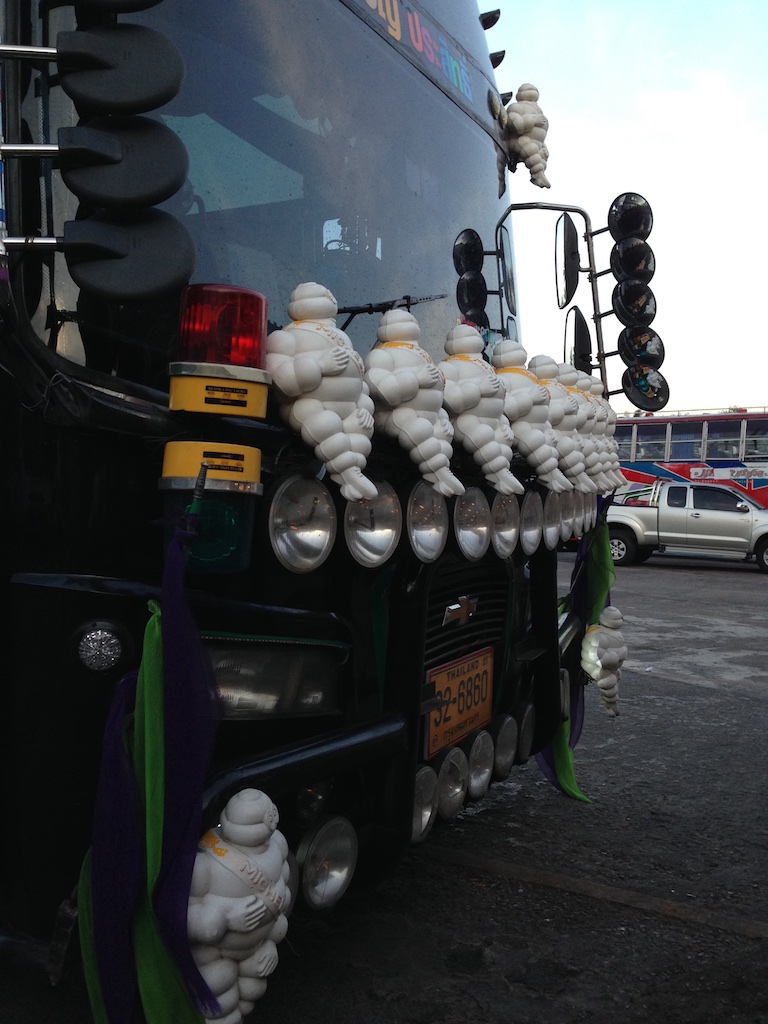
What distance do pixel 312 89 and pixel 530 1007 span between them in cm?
259

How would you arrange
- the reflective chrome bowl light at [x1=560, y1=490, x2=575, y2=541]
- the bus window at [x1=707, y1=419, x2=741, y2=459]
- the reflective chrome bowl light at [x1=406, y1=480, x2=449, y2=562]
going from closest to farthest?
the reflective chrome bowl light at [x1=406, y1=480, x2=449, y2=562] < the reflective chrome bowl light at [x1=560, y1=490, x2=575, y2=541] < the bus window at [x1=707, y1=419, x2=741, y2=459]

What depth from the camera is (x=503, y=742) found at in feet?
10.7

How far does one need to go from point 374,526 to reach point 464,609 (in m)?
0.73

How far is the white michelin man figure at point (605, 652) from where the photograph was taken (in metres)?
4.11

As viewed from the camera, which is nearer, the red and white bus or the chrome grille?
the chrome grille

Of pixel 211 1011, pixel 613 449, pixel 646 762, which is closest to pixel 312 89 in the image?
pixel 613 449

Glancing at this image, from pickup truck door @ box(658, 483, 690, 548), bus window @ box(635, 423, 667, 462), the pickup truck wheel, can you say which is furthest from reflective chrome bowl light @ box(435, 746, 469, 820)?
bus window @ box(635, 423, 667, 462)

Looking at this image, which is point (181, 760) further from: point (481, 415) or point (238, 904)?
point (481, 415)

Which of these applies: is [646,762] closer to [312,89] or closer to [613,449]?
[613,449]

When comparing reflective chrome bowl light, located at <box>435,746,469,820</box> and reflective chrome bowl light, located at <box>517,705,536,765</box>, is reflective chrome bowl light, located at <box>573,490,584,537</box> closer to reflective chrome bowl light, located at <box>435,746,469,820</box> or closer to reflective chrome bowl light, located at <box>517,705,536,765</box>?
reflective chrome bowl light, located at <box>517,705,536,765</box>

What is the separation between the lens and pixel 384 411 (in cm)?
232

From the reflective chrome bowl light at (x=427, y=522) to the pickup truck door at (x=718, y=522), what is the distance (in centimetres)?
1654

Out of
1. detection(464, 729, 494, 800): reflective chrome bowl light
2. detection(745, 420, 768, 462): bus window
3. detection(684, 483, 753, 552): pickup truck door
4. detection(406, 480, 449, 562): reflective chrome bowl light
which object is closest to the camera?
detection(406, 480, 449, 562): reflective chrome bowl light

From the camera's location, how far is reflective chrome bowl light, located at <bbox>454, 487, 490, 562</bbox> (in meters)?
2.67
